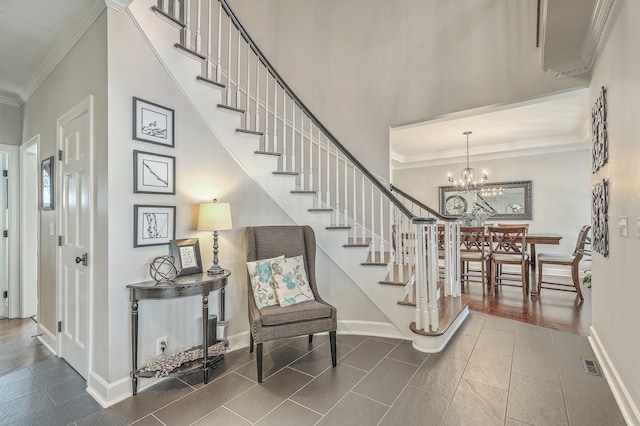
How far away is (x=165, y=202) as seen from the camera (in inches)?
92.4

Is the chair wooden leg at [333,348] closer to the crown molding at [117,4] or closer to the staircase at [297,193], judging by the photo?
the staircase at [297,193]

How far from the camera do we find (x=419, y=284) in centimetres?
276

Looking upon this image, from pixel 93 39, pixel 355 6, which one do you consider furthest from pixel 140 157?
pixel 355 6

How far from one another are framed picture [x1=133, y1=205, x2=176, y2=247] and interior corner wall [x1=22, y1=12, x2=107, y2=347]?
20cm

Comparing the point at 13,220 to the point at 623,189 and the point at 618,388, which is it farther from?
the point at 618,388

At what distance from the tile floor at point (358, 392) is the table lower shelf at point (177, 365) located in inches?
5.1

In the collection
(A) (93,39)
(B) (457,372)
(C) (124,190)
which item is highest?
(A) (93,39)

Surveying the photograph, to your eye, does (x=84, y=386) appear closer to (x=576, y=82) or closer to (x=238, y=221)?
(x=238, y=221)

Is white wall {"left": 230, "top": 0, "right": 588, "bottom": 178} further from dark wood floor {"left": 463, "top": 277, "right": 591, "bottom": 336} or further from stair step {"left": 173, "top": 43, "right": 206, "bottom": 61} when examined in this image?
dark wood floor {"left": 463, "top": 277, "right": 591, "bottom": 336}

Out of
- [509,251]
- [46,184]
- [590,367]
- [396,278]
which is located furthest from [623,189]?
[46,184]

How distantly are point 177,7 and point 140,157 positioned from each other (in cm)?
133

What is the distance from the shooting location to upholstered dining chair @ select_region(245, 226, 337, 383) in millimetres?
2318

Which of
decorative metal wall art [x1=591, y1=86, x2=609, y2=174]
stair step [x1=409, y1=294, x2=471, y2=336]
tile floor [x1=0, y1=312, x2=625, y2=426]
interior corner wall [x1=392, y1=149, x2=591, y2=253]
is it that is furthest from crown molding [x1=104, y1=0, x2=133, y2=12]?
interior corner wall [x1=392, y1=149, x2=591, y2=253]

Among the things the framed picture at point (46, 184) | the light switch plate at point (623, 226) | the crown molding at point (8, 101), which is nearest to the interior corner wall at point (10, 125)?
the crown molding at point (8, 101)
